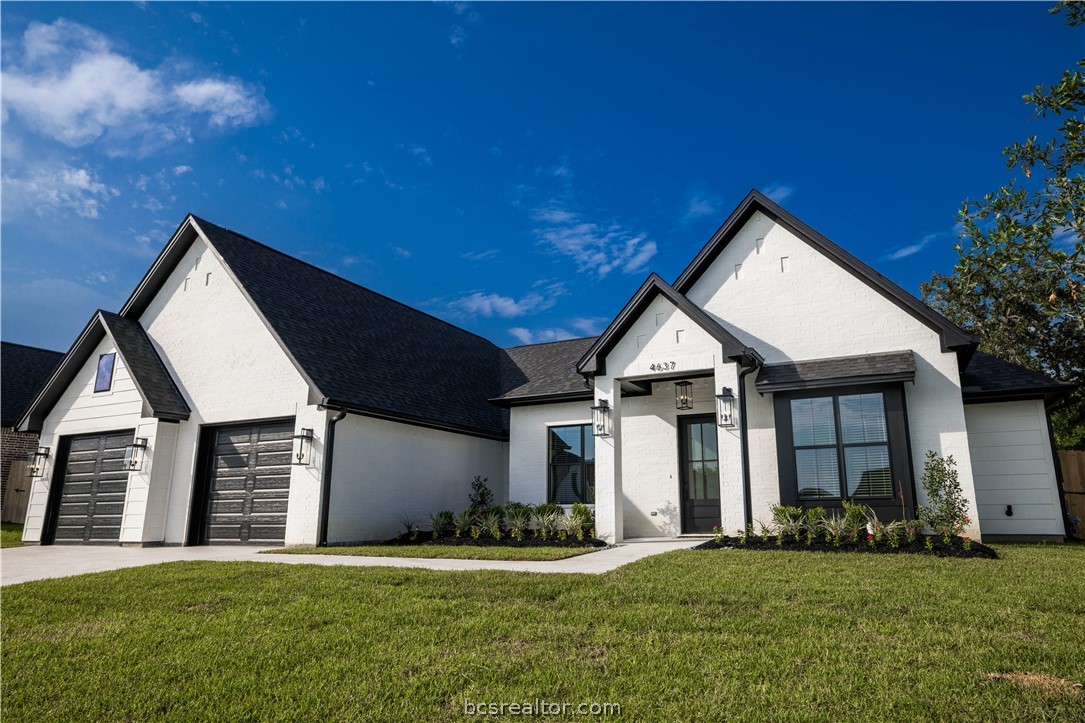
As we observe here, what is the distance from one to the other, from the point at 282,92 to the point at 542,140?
8373 mm

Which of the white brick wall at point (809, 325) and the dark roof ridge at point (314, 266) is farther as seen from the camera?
the dark roof ridge at point (314, 266)

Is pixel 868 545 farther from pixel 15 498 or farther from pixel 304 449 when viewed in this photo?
pixel 15 498

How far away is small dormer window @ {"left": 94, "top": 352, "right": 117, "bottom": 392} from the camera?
15.4 metres

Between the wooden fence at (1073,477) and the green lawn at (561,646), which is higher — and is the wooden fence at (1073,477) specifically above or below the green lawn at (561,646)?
above

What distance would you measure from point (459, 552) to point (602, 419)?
415 centimetres

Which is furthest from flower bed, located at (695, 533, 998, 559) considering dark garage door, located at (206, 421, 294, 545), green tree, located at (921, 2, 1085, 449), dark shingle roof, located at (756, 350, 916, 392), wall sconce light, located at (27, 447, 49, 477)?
wall sconce light, located at (27, 447, 49, 477)

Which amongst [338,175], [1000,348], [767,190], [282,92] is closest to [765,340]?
[767,190]

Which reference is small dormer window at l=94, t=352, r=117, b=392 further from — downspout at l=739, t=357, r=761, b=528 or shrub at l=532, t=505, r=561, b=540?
downspout at l=739, t=357, r=761, b=528

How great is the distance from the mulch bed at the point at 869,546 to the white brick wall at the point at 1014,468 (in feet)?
10.5

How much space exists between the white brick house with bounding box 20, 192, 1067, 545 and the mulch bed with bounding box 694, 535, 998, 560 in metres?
0.93

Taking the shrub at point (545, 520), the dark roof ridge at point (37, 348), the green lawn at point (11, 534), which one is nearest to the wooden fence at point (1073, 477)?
the shrub at point (545, 520)

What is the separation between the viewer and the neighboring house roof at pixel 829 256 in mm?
11234

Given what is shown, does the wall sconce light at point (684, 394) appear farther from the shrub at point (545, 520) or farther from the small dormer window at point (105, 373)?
the small dormer window at point (105, 373)

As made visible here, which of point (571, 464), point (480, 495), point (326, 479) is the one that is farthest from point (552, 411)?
point (326, 479)
